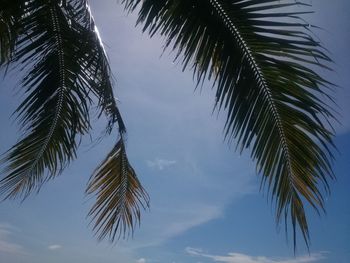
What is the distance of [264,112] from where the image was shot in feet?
8.79

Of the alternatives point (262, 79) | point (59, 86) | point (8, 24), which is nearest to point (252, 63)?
point (262, 79)

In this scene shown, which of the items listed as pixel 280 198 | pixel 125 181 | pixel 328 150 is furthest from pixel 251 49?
pixel 125 181

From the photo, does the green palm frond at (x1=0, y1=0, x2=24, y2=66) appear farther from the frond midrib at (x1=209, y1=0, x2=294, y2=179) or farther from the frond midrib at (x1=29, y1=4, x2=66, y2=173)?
the frond midrib at (x1=209, y1=0, x2=294, y2=179)

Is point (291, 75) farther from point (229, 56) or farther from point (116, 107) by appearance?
point (116, 107)

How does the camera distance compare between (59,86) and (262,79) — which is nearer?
(262,79)

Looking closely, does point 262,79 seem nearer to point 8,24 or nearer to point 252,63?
point 252,63

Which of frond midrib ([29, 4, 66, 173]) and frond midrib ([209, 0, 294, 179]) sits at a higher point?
frond midrib ([29, 4, 66, 173])

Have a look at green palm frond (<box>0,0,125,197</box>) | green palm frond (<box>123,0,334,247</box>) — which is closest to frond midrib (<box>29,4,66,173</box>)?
green palm frond (<box>0,0,125,197</box>)

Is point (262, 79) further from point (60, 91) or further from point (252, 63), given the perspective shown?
point (60, 91)

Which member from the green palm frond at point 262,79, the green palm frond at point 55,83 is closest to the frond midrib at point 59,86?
the green palm frond at point 55,83

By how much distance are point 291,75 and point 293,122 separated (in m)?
0.30

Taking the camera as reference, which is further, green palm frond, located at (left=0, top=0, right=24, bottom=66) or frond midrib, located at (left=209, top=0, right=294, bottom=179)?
green palm frond, located at (left=0, top=0, right=24, bottom=66)

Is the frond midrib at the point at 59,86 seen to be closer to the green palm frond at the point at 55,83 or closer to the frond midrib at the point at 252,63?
the green palm frond at the point at 55,83

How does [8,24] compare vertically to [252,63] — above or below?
above
